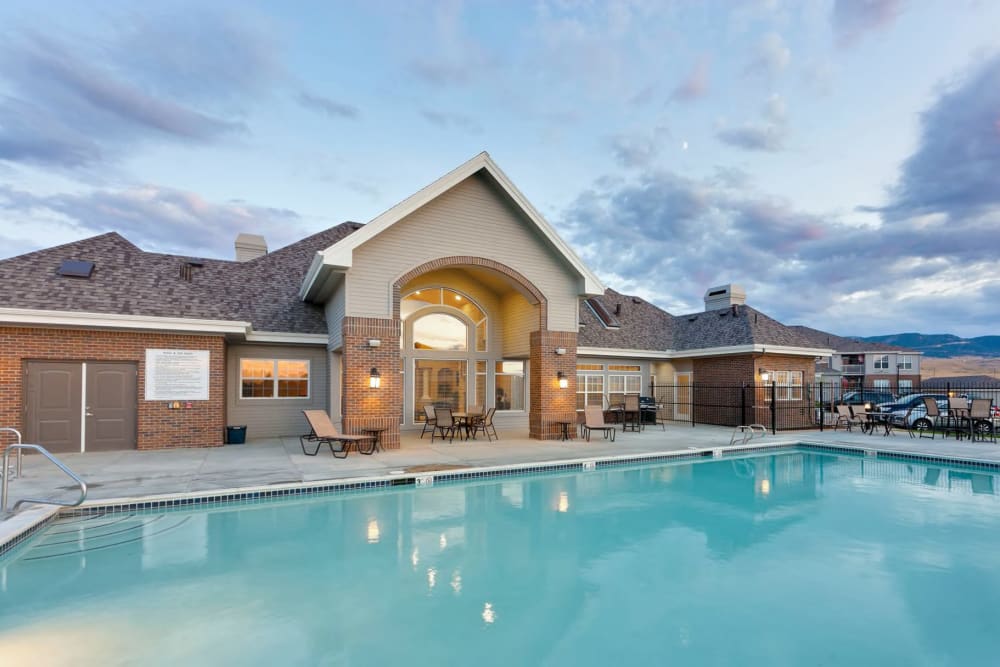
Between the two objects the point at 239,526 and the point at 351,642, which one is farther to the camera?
the point at 239,526

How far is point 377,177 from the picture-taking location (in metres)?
25.3

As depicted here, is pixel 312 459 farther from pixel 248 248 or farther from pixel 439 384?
pixel 248 248

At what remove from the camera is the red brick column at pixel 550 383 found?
13984mm

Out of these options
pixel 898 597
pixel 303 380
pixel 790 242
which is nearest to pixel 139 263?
pixel 303 380

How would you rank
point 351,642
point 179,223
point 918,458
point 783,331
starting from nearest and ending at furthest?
point 351,642, point 918,458, point 783,331, point 179,223

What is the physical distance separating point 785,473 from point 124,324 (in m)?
15.3

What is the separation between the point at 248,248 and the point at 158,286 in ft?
21.5

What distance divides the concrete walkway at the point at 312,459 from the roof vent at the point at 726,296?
25.6 ft

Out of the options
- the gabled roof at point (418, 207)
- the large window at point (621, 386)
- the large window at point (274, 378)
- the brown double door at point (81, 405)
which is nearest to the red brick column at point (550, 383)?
the gabled roof at point (418, 207)

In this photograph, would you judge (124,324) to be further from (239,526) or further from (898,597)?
(898,597)

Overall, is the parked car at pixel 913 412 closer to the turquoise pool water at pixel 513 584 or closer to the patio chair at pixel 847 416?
the patio chair at pixel 847 416

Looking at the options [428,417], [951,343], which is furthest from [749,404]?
[951,343]

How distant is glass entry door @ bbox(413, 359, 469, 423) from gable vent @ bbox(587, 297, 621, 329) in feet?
24.4

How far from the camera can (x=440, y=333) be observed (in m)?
15.5
